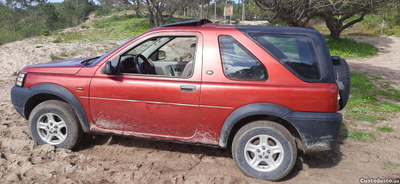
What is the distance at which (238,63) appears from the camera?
3.39 meters

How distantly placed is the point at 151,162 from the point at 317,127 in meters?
2.15

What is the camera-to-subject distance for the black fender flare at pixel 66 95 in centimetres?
376

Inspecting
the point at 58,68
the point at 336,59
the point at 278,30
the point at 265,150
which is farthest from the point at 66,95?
the point at 336,59

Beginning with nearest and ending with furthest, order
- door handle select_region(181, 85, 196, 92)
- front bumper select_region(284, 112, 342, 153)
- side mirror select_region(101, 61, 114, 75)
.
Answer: front bumper select_region(284, 112, 342, 153)
door handle select_region(181, 85, 196, 92)
side mirror select_region(101, 61, 114, 75)

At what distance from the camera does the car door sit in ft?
11.3

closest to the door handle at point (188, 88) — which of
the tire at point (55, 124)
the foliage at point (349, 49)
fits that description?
the tire at point (55, 124)

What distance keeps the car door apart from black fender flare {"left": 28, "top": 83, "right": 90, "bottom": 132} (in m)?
0.15

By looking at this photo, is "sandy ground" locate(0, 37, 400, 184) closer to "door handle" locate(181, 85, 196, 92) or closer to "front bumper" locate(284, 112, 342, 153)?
"front bumper" locate(284, 112, 342, 153)

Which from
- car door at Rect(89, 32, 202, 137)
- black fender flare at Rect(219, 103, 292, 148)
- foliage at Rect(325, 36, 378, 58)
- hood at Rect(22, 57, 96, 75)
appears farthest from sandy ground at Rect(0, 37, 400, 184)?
foliage at Rect(325, 36, 378, 58)

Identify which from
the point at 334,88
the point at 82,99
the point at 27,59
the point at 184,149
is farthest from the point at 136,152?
the point at 27,59

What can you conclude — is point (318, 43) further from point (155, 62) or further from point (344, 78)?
point (155, 62)

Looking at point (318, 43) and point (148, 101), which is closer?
point (318, 43)

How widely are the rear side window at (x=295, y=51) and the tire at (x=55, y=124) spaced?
105 inches

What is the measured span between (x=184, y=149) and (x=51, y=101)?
6.56 feet
